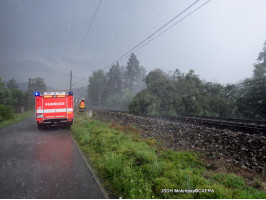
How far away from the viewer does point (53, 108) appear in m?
11.9

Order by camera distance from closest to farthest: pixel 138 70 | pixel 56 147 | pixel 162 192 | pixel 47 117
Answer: pixel 162 192 < pixel 56 147 < pixel 47 117 < pixel 138 70

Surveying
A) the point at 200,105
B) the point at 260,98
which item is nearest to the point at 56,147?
the point at 200,105

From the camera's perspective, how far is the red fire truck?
11.6m

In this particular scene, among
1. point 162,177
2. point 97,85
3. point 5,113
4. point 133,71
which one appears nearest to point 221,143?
point 162,177

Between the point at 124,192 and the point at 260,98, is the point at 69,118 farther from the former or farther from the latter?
the point at 260,98

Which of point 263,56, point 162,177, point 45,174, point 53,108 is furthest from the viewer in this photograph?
point 263,56

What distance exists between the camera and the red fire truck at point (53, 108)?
456 inches

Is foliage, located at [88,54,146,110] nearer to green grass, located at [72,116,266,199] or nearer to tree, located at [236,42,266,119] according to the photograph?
tree, located at [236,42,266,119]

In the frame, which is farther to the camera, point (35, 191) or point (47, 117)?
point (47, 117)

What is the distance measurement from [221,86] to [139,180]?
25.3 meters

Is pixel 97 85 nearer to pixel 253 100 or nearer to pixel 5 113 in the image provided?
pixel 5 113

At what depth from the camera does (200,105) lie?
23.0 meters

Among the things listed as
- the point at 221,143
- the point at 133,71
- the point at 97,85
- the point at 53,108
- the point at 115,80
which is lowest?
the point at 221,143

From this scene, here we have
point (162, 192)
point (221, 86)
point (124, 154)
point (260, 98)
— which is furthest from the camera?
point (221, 86)
